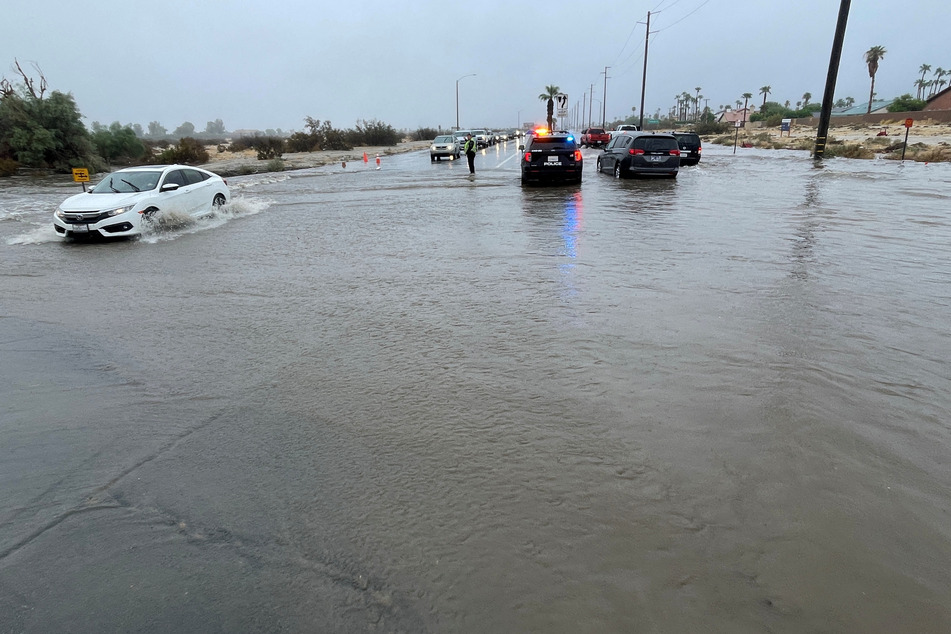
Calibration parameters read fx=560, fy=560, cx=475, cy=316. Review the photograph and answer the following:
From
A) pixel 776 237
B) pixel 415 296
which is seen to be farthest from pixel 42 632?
pixel 776 237

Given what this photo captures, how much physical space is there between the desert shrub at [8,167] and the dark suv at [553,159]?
1118 inches

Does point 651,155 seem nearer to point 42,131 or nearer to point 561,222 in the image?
point 561,222

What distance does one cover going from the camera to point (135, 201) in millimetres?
12008

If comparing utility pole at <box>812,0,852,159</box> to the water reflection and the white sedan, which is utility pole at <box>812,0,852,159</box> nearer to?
the water reflection

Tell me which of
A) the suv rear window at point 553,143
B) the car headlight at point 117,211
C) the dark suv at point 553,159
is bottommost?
the car headlight at point 117,211

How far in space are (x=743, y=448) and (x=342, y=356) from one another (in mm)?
3368

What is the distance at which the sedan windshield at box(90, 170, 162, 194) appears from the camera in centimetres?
1264

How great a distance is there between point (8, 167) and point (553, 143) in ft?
96.7

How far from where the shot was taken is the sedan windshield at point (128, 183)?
12641mm

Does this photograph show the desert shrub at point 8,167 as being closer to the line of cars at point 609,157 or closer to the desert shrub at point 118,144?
the desert shrub at point 118,144

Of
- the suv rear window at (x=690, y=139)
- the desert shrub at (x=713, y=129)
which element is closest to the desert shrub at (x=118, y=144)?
the suv rear window at (x=690, y=139)

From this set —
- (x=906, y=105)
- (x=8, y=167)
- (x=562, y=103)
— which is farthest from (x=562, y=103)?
(x=906, y=105)

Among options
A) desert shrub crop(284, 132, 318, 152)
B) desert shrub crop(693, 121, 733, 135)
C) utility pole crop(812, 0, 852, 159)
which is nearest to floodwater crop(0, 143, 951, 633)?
utility pole crop(812, 0, 852, 159)

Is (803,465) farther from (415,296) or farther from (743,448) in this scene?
(415,296)
